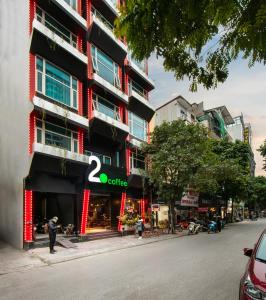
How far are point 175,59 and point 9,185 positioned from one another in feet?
62.5

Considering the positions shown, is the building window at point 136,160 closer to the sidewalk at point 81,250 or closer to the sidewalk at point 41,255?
the sidewalk at point 81,250

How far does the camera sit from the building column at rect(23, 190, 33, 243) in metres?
20.9

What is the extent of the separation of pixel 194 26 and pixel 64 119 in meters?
19.8

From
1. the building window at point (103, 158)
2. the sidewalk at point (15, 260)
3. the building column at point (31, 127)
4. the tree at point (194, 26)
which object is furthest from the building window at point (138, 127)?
the tree at point (194, 26)

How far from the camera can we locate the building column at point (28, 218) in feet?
68.7

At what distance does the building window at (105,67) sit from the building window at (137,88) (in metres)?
2.80

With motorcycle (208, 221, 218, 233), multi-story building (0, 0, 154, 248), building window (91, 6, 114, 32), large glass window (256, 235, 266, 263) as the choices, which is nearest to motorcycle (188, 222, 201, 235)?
motorcycle (208, 221, 218, 233)

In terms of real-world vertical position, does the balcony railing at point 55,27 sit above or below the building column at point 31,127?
above

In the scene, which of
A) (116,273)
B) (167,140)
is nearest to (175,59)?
(116,273)

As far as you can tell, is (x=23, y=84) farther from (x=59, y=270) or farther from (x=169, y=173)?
(x=169, y=173)

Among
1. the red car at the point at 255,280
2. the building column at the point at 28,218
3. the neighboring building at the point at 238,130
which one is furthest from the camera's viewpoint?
the neighboring building at the point at 238,130

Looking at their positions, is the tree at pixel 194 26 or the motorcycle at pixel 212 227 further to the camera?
the motorcycle at pixel 212 227

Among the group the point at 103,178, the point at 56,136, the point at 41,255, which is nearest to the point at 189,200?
the point at 103,178

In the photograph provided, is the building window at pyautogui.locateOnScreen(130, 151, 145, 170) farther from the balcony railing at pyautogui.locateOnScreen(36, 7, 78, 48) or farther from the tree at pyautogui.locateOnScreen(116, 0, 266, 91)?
the tree at pyautogui.locateOnScreen(116, 0, 266, 91)
